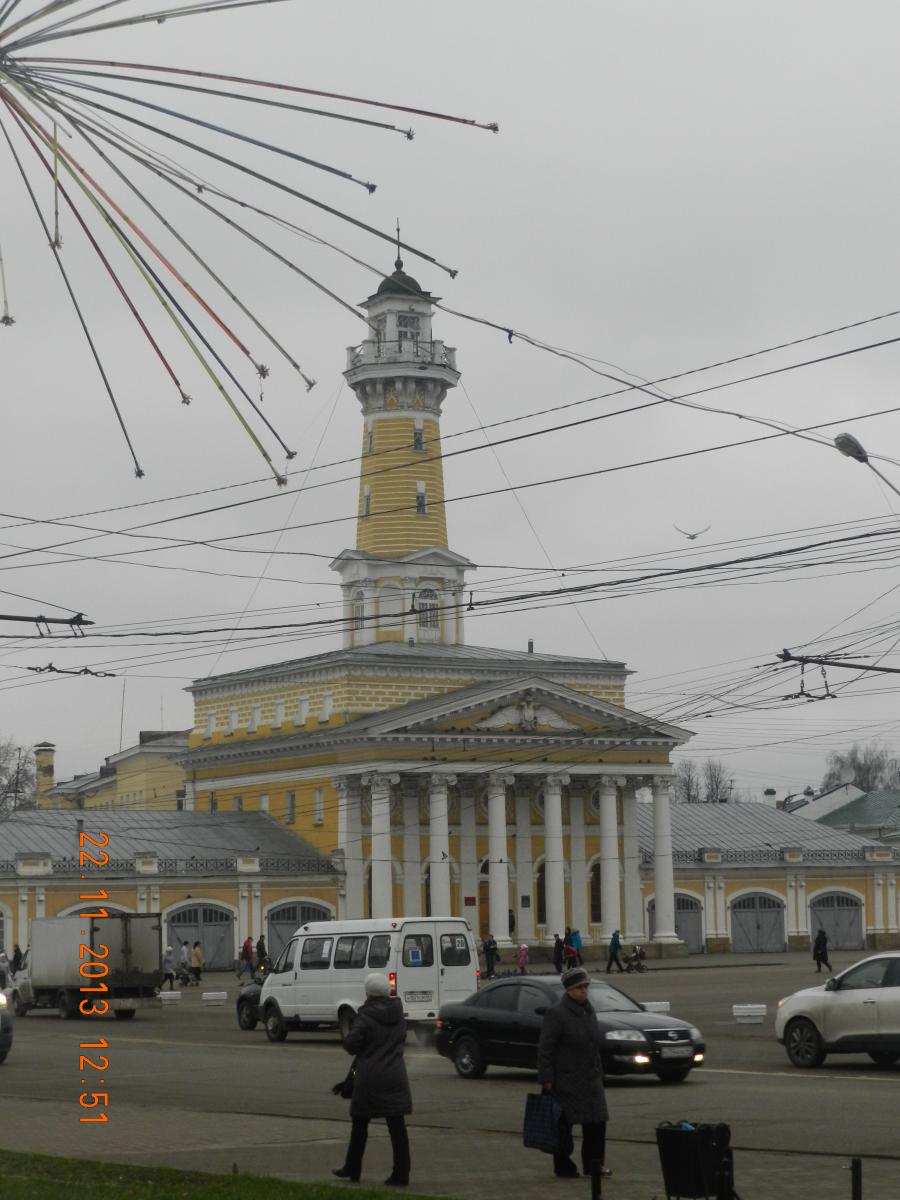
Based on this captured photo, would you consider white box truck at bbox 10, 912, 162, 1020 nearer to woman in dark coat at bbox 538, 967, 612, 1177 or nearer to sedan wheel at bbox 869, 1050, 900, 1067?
sedan wheel at bbox 869, 1050, 900, 1067

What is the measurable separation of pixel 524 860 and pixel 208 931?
14225 millimetres

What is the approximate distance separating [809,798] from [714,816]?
44.3m

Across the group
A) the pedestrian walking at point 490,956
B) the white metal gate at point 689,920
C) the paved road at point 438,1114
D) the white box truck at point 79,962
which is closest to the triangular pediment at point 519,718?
the white metal gate at point 689,920

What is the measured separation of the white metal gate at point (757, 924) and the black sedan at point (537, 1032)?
191 ft

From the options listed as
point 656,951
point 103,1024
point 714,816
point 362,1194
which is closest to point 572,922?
point 656,951

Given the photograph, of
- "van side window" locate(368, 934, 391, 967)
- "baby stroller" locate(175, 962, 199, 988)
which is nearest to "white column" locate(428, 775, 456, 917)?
"baby stroller" locate(175, 962, 199, 988)

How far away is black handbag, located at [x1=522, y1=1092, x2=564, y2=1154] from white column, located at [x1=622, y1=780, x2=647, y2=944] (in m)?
65.2

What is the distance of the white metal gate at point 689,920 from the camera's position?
81875 millimetres

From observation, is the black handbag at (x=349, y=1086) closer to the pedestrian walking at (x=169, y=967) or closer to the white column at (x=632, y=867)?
the pedestrian walking at (x=169, y=967)

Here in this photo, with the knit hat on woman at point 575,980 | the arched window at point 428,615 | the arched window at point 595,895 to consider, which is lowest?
the knit hat on woman at point 575,980

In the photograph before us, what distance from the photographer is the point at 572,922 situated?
7931cm

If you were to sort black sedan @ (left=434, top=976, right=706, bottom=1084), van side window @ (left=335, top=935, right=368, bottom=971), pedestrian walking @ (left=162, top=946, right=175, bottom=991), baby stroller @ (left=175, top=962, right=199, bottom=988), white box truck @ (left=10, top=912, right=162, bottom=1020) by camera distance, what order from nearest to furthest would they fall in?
1. black sedan @ (left=434, top=976, right=706, bottom=1084)
2. van side window @ (left=335, top=935, right=368, bottom=971)
3. white box truck @ (left=10, top=912, right=162, bottom=1020)
4. pedestrian walking @ (left=162, top=946, right=175, bottom=991)
5. baby stroller @ (left=175, top=962, right=199, bottom=988)

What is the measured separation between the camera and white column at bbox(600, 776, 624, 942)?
78.1 meters

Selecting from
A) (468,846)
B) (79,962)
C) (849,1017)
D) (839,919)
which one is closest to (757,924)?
(839,919)
